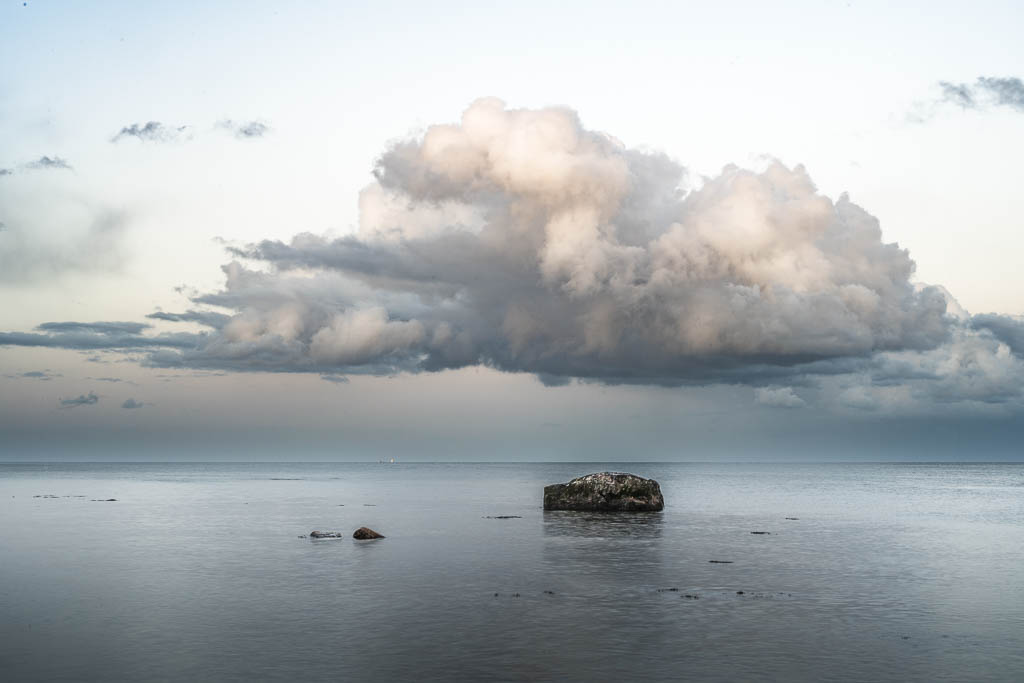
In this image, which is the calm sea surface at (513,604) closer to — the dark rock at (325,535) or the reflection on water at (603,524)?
the reflection on water at (603,524)

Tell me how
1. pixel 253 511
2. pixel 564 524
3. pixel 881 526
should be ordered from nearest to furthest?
pixel 564 524
pixel 881 526
pixel 253 511

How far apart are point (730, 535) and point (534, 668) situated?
40.2 m

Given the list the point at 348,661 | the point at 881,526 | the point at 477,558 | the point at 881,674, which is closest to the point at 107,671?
the point at 348,661

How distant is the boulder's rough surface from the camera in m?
73.6

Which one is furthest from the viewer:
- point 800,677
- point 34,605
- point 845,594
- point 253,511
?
point 253,511

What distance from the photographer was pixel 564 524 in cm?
6400

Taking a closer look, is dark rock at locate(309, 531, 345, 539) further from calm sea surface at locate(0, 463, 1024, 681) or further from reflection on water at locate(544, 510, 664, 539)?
reflection on water at locate(544, 510, 664, 539)

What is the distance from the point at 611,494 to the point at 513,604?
42.9 m

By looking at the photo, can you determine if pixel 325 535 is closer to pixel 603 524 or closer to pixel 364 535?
pixel 364 535

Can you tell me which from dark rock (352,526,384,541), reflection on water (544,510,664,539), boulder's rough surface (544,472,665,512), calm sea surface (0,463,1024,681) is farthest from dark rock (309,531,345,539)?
boulder's rough surface (544,472,665,512)

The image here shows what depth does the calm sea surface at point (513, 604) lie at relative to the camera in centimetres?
2266

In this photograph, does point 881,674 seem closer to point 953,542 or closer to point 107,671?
point 107,671

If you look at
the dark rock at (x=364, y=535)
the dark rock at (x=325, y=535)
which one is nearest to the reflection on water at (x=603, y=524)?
the dark rock at (x=364, y=535)

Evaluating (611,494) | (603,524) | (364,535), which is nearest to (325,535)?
(364,535)
